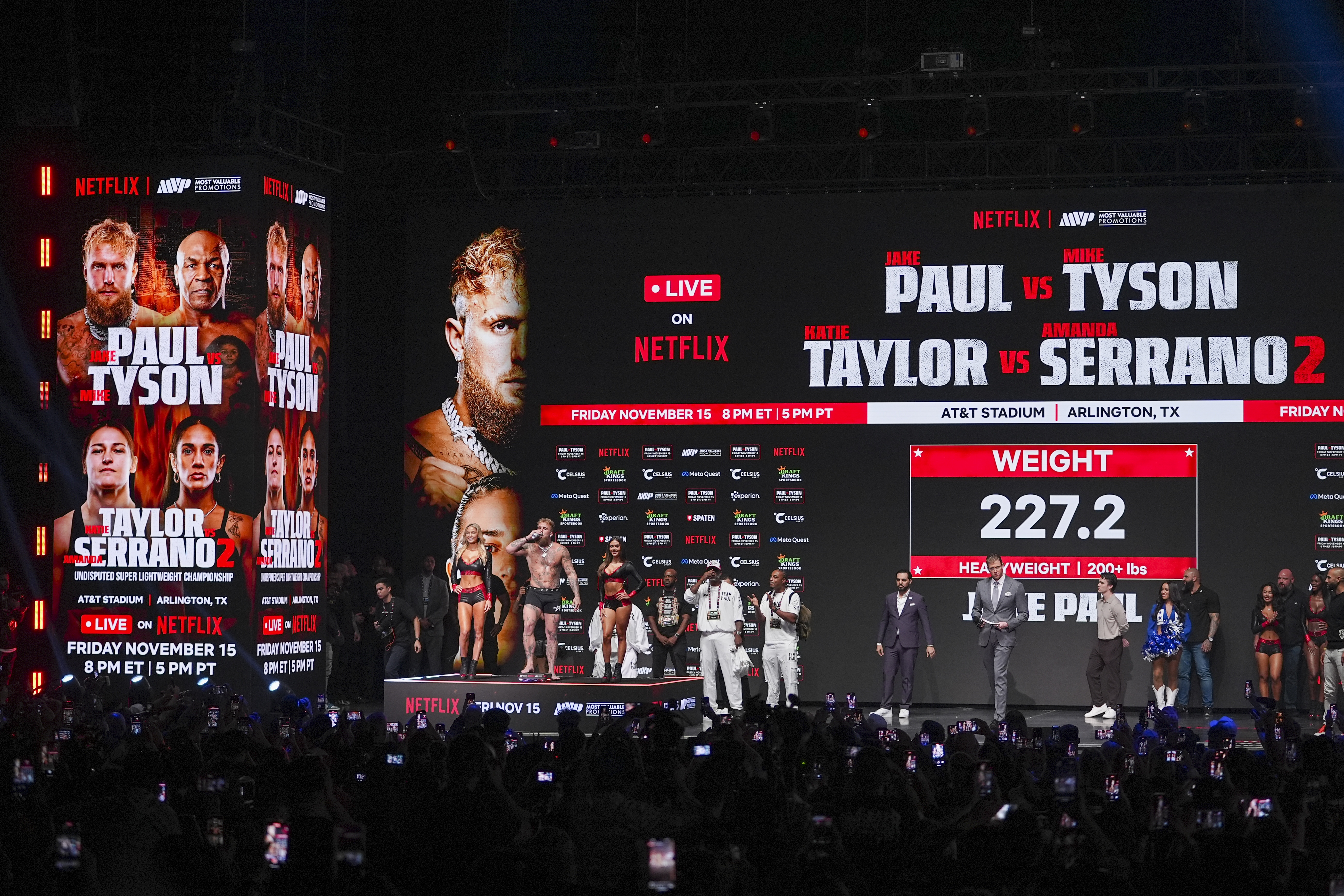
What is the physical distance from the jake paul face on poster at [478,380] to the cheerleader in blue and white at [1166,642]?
811 centimetres

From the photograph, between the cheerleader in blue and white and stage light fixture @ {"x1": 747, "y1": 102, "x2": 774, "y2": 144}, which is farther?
stage light fixture @ {"x1": 747, "y1": 102, "x2": 774, "y2": 144}

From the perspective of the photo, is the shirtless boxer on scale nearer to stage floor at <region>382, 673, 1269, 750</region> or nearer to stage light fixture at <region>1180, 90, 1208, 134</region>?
stage floor at <region>382, 673, 1269, 750</region>

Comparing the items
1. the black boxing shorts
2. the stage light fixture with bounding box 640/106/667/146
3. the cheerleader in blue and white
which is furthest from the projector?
the black boxing shorts

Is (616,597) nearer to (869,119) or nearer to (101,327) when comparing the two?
(869,119)

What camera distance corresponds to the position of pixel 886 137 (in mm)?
21375

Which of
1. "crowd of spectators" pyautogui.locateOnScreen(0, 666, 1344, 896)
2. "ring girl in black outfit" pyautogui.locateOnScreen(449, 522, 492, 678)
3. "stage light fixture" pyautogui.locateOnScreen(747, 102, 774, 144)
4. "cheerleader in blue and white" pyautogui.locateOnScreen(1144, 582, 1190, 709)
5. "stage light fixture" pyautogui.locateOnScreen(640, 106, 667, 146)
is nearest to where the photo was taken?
"crowd of spectators" pyautogui.locateOnScreen(0, 666, 1344, 896)

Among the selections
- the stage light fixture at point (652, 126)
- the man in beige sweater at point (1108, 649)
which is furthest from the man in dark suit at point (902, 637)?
the stage light fixture at point (652, 126)

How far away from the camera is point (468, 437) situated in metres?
21.6

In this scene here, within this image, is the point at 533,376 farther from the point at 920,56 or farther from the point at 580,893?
the point at 580,893

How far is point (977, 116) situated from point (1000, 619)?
5.79 m

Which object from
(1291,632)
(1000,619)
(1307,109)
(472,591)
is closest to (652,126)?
(472,591)

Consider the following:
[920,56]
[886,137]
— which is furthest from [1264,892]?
[886,137]

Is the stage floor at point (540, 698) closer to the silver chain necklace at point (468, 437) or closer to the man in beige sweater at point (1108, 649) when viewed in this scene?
the man in beige sweater at point (1108, 649)

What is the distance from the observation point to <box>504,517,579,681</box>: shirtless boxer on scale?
20547 millimetres
